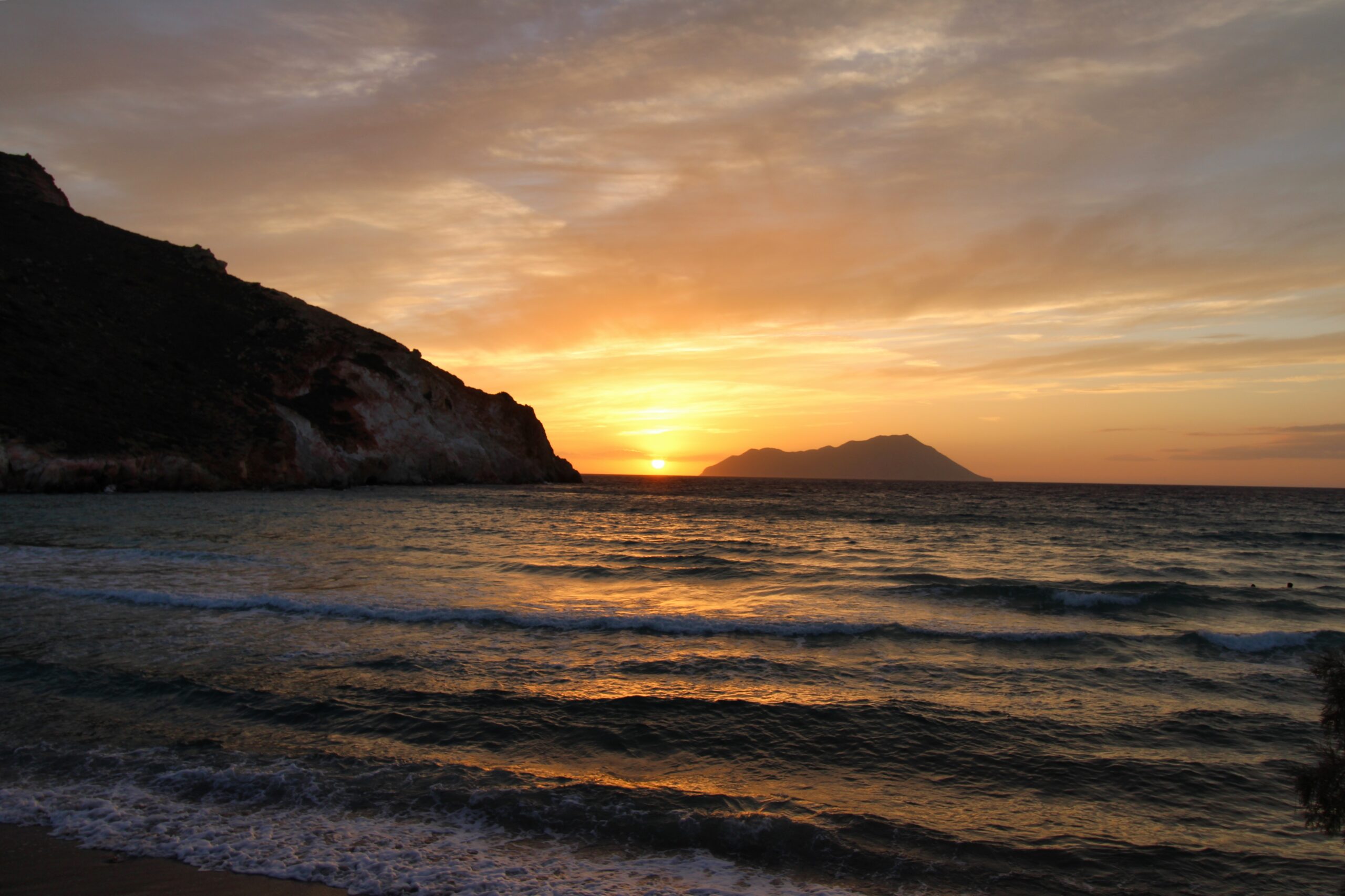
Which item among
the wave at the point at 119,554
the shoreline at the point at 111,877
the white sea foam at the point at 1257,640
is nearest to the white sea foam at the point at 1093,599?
the white sea foam at the point at 1257,640

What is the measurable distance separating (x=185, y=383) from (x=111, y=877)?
206 ft

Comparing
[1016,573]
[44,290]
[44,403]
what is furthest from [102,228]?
[1016,573]

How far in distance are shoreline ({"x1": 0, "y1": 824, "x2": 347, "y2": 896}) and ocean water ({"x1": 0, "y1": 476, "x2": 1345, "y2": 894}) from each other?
15cm

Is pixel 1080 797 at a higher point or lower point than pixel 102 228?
lower

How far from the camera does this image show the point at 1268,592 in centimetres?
2192

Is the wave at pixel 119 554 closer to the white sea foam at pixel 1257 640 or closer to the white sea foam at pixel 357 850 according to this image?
the white sea foam at pixel 357 850

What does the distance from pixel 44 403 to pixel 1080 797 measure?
185 ft

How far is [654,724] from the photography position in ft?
30.9

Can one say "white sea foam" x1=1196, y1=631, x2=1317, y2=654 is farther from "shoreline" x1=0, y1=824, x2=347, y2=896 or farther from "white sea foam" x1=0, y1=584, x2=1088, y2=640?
"shoreline" x1=0, y1=824, x2=347, y2=896

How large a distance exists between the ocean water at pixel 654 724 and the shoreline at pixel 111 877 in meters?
0.15

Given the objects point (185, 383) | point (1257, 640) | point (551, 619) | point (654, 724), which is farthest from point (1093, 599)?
point (185, 383)

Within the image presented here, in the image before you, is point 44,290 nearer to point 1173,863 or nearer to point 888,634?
point 888,634

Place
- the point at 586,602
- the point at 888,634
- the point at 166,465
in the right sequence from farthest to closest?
the point at 166,465, the point at 586,602, the point at 888,634

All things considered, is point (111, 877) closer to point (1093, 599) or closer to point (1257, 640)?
point (1257, 640)
